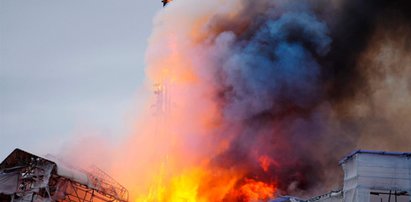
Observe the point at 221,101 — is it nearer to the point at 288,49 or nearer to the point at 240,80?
the point at 240,80

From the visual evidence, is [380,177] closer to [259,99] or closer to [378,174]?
[378,174]

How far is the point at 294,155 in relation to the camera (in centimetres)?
5700

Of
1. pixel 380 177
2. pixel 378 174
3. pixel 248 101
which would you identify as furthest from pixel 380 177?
pixel 248 101

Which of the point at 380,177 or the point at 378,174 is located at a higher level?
the point at 378,174

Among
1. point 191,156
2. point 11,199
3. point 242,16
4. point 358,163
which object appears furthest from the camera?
point 242,16

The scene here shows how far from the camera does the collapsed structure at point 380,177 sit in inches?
1359

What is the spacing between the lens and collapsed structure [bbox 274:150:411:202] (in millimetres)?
34531

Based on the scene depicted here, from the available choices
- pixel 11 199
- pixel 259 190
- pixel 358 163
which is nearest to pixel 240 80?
pixel 259 190

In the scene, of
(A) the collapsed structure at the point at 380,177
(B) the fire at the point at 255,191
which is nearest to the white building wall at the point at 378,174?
(A) the collapsed structure at the point at 380,177

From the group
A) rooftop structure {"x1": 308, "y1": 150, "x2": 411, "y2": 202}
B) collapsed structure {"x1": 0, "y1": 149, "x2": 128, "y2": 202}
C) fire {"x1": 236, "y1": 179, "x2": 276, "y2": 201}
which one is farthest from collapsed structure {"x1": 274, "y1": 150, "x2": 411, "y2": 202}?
collapsed structure {"x1": 0, "y1": 149, "x2": 128, "y2": 202}

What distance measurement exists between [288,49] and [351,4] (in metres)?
10.6

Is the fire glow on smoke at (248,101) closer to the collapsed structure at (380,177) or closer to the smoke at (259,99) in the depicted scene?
the smoke at (259,99)

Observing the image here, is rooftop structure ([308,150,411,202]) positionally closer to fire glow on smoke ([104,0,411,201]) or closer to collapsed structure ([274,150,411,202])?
collapsed structure ([274,150,411,202])

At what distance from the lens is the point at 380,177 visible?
114 ft
